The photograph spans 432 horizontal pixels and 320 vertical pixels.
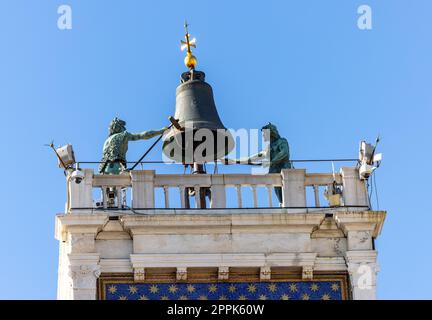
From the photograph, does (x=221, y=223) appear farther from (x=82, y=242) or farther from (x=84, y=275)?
(x=84, y=275)

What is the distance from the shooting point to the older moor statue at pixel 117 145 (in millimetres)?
50344

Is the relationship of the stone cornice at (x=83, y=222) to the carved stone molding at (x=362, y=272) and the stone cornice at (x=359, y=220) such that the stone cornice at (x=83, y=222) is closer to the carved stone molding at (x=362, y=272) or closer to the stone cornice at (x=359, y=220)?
the stone cornice at (x=359, y=220)

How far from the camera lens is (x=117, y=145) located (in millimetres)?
50656

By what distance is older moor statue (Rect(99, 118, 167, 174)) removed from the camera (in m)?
50.3

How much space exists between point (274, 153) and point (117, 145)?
285cm

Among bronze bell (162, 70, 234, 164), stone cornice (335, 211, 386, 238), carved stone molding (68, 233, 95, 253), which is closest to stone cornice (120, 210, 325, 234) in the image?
stone cornice (335, 211, 386, 238)

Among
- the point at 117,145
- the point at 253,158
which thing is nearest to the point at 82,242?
the point at 117,145

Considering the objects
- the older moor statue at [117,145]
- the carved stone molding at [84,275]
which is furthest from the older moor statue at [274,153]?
the carved stone molding at [84,275]

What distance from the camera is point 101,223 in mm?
48031

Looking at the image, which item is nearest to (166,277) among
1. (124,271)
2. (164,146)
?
(124,271)
